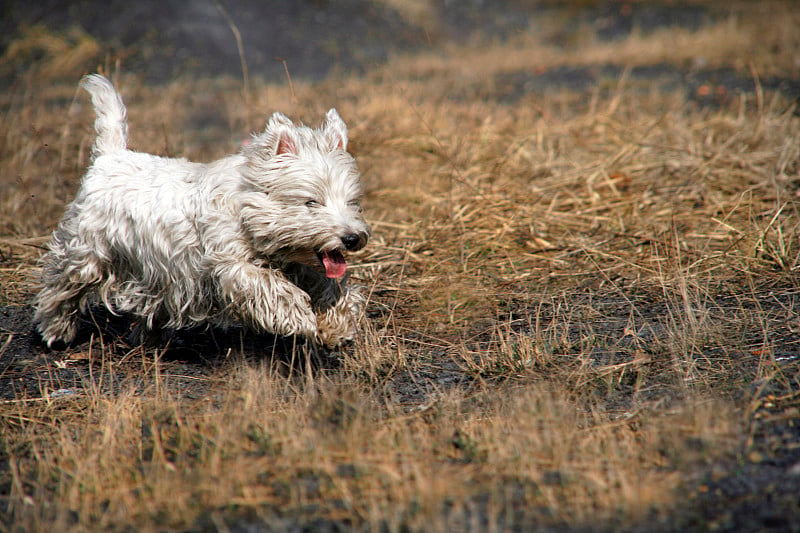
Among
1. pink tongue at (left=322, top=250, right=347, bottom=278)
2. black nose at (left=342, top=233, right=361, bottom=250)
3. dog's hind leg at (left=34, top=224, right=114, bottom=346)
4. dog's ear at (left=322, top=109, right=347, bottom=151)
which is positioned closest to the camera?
black nose at (left=342, top=233, right=361, bottom=250)

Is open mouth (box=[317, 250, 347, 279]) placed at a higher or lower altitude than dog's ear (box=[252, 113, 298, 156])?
lower

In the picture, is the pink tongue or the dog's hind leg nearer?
the pink tongue

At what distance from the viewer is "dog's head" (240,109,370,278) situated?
13.0 feet

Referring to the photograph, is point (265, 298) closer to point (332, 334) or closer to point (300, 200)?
point (332, 334)

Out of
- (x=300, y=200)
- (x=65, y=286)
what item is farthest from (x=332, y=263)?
(x=65, y=286)

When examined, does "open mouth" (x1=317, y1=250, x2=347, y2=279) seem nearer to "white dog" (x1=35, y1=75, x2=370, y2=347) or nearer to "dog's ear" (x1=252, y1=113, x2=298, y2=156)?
"white dog" (x1=35, y1=75, x2=370, y2=347)

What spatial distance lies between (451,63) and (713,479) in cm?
1440

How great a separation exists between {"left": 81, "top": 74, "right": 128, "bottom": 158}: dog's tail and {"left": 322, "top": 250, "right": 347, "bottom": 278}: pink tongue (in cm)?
191

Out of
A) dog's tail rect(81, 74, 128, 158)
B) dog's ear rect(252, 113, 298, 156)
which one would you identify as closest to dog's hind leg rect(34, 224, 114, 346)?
dog's tail rect(81, 74, 128, 158)

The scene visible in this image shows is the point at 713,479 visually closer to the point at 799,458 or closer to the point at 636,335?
the point at 799,458

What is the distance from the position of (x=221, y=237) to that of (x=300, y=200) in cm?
52

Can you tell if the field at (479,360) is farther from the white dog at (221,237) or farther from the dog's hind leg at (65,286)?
the white dog at (221,237)

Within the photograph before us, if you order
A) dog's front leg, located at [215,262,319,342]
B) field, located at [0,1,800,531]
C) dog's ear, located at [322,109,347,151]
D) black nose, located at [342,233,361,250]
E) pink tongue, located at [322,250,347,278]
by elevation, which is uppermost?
dog's ear, located at [322,109,347,151]

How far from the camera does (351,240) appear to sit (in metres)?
3.93
